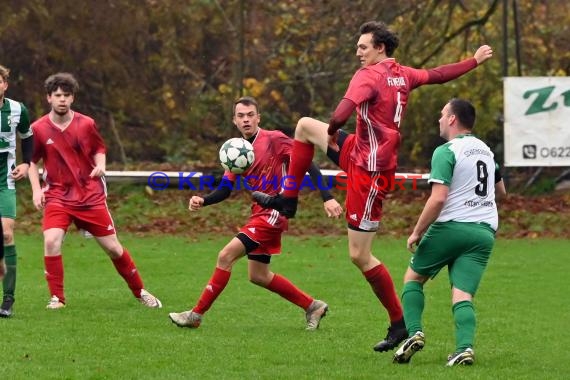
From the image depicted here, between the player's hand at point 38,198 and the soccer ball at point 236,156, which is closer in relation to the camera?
the soccer ball at point 236,156

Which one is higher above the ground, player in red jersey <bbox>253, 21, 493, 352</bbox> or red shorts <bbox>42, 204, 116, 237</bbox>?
player in red jersey <bbox>253, 21, 493, 352</bbox>

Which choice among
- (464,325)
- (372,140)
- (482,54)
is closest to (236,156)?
(372,140)

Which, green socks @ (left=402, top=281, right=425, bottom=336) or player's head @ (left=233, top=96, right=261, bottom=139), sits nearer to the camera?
green socks @ (left=402, top=281, right=425, bottom=336)

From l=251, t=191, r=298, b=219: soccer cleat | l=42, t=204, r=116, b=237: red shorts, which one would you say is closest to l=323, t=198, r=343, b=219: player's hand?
l=251, t=191, r=298, b=219: soccer cleat

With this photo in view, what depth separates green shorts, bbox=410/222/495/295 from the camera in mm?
6727

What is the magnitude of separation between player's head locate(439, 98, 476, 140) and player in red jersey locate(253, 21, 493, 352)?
49 centimetres

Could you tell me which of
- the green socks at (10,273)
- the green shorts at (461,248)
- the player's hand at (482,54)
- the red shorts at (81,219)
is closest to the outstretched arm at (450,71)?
the player's hand at (482,54)

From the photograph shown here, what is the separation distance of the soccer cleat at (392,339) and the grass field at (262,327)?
55 mm

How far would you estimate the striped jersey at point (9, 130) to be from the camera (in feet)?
29.1

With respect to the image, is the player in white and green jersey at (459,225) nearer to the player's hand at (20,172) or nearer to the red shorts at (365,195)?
the red shorts at (365,195)

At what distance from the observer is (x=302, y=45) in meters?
18.7

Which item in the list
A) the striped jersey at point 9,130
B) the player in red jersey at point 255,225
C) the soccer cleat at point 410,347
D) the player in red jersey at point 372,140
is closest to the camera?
the soccer cleat at point 410,347

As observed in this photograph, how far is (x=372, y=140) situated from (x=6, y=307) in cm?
323

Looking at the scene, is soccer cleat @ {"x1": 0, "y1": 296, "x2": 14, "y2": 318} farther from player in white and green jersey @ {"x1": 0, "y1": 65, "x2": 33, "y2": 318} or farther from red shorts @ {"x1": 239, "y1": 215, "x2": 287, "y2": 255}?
red shorts @ {"x1": 239, "y1": 215, "x2": 287, "y2": 255}
